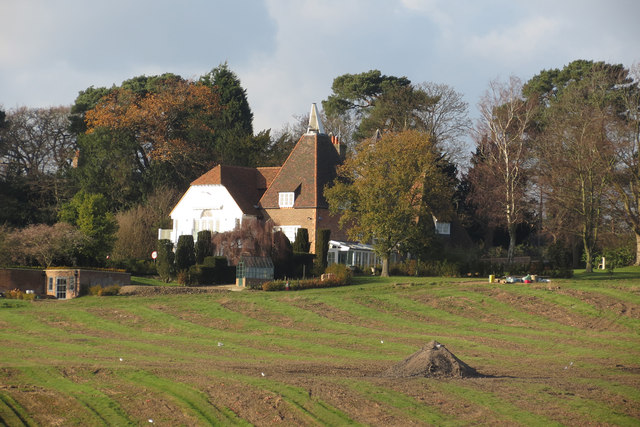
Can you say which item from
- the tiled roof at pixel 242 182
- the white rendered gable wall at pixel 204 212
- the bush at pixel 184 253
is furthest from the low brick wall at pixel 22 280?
the tiled roof at pixel 242 182

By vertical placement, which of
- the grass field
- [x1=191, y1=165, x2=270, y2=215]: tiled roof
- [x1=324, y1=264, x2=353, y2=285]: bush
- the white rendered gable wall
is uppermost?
[x1=191, y1=165, x2=270, y2=215]: tiled roof

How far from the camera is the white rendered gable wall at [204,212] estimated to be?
2470 inches

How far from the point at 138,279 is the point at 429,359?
108ft

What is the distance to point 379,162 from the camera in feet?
177

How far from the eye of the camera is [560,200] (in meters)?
57.6

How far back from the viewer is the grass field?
18.5 m

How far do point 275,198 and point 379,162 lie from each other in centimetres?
1160

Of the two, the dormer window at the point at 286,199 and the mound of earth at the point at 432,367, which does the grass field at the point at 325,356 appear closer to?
the mound of earth at the point at 432,367

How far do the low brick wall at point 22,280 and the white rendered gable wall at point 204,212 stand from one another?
55.5 feet

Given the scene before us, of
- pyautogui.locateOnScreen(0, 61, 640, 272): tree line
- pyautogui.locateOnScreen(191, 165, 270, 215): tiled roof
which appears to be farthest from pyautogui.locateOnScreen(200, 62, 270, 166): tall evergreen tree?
pyautogui.locateOnScreen(191, 165, 270, 215): tiled roof

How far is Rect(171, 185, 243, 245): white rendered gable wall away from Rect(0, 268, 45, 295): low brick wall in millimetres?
16924

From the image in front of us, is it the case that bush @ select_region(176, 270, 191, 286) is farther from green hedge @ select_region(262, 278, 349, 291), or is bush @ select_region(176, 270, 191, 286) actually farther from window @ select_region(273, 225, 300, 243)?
window @ select_region(273, 225, 300, 243)

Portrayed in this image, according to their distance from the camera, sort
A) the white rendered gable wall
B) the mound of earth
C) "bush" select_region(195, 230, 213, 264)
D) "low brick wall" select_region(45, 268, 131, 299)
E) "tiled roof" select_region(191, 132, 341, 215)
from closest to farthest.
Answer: the mound of earth → "low brick wall" select_region(45, 268, 131, 299) → "bush" select_region(195, 230, 213, 264) → "tiled roof" select_region(191, 132, 341, 215) → the white rendered gable wall

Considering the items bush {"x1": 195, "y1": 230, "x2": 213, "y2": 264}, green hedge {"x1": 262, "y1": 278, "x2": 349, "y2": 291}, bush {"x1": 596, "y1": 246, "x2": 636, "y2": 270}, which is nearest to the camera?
green hedge {"x1": 262, "y1": 278, "x2": 349, "y2": 291}
